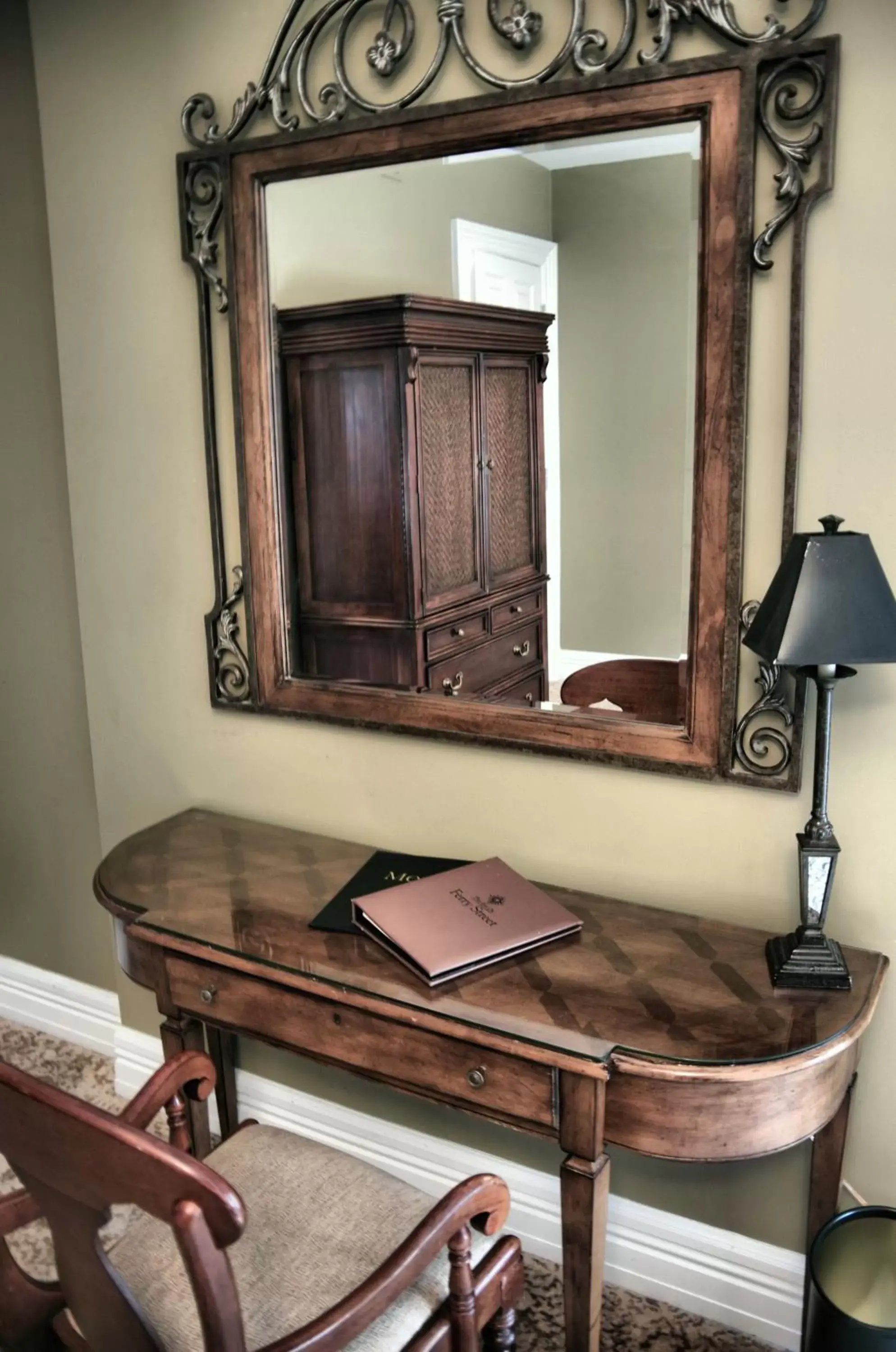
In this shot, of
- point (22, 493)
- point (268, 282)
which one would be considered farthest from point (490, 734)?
point (22, 493)

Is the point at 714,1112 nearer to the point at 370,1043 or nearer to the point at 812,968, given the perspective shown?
the point at 812,968

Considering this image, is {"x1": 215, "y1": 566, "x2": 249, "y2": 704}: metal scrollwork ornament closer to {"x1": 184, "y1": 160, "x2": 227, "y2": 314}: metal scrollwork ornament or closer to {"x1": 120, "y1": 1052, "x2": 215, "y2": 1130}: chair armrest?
{"x1": 184, "y1": 160, "x2": 227, "y2": 314}: metal scrollwork ornament

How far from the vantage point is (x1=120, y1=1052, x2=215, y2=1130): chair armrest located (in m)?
1.35

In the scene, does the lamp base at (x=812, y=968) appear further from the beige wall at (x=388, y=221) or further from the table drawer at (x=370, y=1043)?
the beige wall at (x=388, y=221)

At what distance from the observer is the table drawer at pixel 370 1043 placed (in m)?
1.41

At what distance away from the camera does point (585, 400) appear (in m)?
1.64

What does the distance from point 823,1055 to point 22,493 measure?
2.00 m

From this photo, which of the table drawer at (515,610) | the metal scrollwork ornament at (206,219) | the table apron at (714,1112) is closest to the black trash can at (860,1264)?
the table apron at (714,1112)

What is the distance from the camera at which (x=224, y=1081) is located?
2.16 metres

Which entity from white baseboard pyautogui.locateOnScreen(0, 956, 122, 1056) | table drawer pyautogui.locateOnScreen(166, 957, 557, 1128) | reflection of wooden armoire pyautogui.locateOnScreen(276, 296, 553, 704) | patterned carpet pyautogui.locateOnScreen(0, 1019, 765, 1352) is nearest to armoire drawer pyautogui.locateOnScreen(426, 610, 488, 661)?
reflection of wooden armoire pyautogui.locateOnScreen(276, 296, 553, 704)

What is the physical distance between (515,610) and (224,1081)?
44.9 inches

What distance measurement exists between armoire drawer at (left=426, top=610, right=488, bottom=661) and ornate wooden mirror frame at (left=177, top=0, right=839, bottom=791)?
10 cm

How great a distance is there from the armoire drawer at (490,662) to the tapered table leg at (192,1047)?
2.28 ft

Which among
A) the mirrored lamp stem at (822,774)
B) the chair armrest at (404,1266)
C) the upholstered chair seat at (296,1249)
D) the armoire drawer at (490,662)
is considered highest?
the armoire drawer at (490,662)
